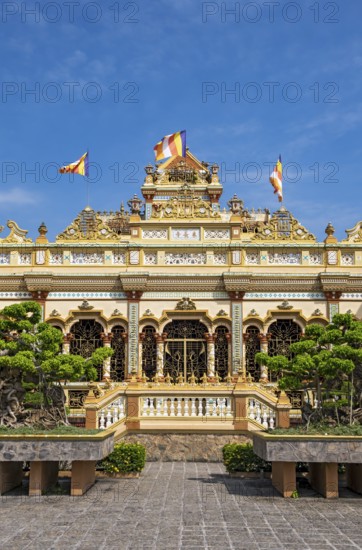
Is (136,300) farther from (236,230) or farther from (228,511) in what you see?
(228,511)

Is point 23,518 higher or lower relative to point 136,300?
lower

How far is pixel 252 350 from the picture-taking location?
938 inches

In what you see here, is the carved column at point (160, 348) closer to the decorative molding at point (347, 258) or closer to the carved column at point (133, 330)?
the carved column at point (133, 330)

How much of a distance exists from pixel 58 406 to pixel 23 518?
4391 millimetres

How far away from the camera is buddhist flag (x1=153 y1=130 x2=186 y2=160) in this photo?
27297 millimetres

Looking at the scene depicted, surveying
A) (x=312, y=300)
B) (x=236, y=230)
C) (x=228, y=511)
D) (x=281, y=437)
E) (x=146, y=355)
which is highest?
(x=236, y=230)

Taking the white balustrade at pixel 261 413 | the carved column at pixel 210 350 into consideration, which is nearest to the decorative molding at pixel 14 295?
the carved column at pixel 210 350

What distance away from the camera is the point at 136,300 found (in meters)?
23.9

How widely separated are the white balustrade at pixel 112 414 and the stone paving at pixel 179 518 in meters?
3.47

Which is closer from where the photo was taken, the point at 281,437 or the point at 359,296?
the point at 281,437

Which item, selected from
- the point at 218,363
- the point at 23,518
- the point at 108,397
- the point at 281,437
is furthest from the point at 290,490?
the point at 218,363

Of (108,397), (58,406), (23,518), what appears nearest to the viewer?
(23,518)

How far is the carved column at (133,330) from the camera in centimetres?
2345

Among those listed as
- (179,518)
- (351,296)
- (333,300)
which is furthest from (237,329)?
(179,518)
